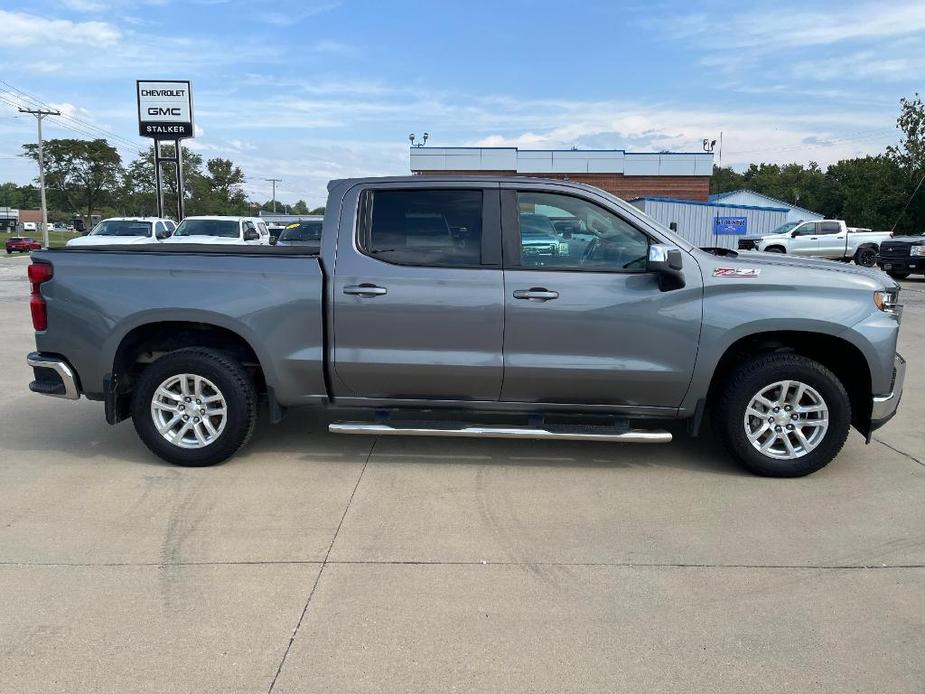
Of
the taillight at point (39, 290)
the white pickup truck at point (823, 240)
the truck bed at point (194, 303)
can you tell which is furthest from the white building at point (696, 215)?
the taillight at point (39, 290)

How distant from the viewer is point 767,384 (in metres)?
4.67

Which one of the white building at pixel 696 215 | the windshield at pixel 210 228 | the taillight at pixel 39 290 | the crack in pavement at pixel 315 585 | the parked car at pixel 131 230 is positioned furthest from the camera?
the white building at pixel 696 215

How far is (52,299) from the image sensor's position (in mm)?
4863

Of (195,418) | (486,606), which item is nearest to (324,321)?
(195,418)

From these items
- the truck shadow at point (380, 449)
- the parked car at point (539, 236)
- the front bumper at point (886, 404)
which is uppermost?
the parked car at point (539, 236)

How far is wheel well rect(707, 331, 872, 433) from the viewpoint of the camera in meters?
4.74

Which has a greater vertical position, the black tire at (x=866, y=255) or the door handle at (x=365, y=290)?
the door handle at (x=365, y=290)

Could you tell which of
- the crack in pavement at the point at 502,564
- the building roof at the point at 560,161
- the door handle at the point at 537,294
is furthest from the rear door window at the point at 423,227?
the building roof at the point at 560,161

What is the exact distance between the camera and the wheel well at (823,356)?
15.5 ft

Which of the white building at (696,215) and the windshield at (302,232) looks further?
the white building at (696,215)

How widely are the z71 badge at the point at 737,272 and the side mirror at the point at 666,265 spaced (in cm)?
25

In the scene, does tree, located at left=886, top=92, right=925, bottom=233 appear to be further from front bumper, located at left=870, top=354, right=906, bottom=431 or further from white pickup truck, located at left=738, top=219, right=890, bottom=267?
front bumper, located at left=870, top=354, right=906, bottom=431

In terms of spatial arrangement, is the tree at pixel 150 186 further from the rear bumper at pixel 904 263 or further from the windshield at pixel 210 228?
the rear bumper at pixel 904 263

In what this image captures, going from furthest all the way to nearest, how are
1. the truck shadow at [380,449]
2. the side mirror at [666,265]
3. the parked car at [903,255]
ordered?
the parked car at [903,255], the truck shadow at [380,449], the side mirror at [666,265]
